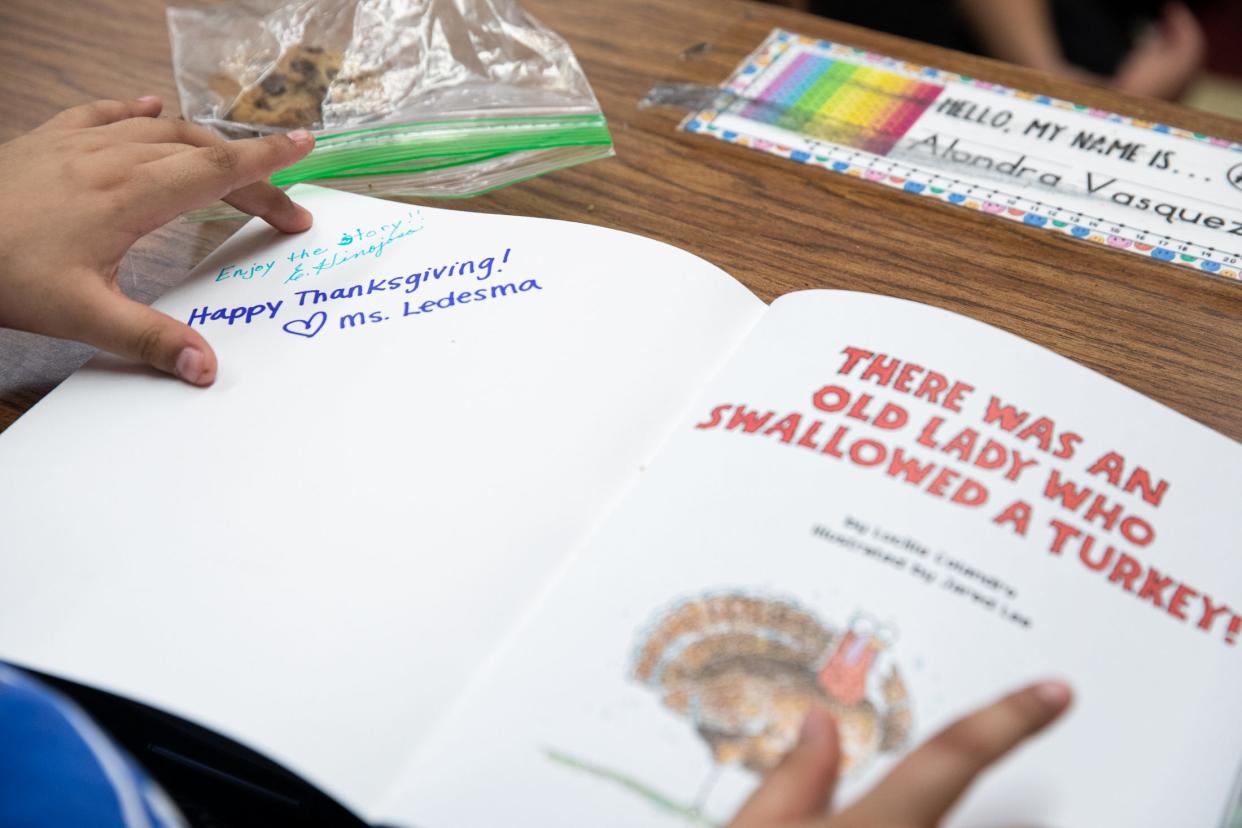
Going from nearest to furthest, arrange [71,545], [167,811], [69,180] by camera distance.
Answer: [167,811]
[71,545]
[69,180]

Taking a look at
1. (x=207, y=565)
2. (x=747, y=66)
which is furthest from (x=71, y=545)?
(x=747, y=66)

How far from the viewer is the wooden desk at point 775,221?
548mm

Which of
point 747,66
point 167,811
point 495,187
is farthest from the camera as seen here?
point 747,66

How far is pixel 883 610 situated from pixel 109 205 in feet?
1.36

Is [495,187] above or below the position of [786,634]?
above

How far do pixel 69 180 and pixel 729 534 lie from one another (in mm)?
379

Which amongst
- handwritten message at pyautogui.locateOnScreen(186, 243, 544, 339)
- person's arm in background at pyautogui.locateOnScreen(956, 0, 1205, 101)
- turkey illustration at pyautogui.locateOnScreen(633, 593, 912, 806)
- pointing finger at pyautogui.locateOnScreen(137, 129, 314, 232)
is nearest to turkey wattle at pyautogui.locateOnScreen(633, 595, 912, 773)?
turkey illustration at pyautogui.locateOnScreen(633, 593, 912, 806)

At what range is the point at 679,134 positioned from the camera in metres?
0.70

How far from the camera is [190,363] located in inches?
19.2

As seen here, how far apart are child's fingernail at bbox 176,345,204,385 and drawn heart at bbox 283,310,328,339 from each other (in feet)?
0.16

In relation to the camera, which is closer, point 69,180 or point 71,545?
point 71,545

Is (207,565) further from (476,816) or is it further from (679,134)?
(679,134)

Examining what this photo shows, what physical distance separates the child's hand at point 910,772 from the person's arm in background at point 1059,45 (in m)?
0.85

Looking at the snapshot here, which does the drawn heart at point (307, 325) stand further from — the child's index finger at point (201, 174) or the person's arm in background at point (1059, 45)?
the person's arm in background at point (1059, 45)
